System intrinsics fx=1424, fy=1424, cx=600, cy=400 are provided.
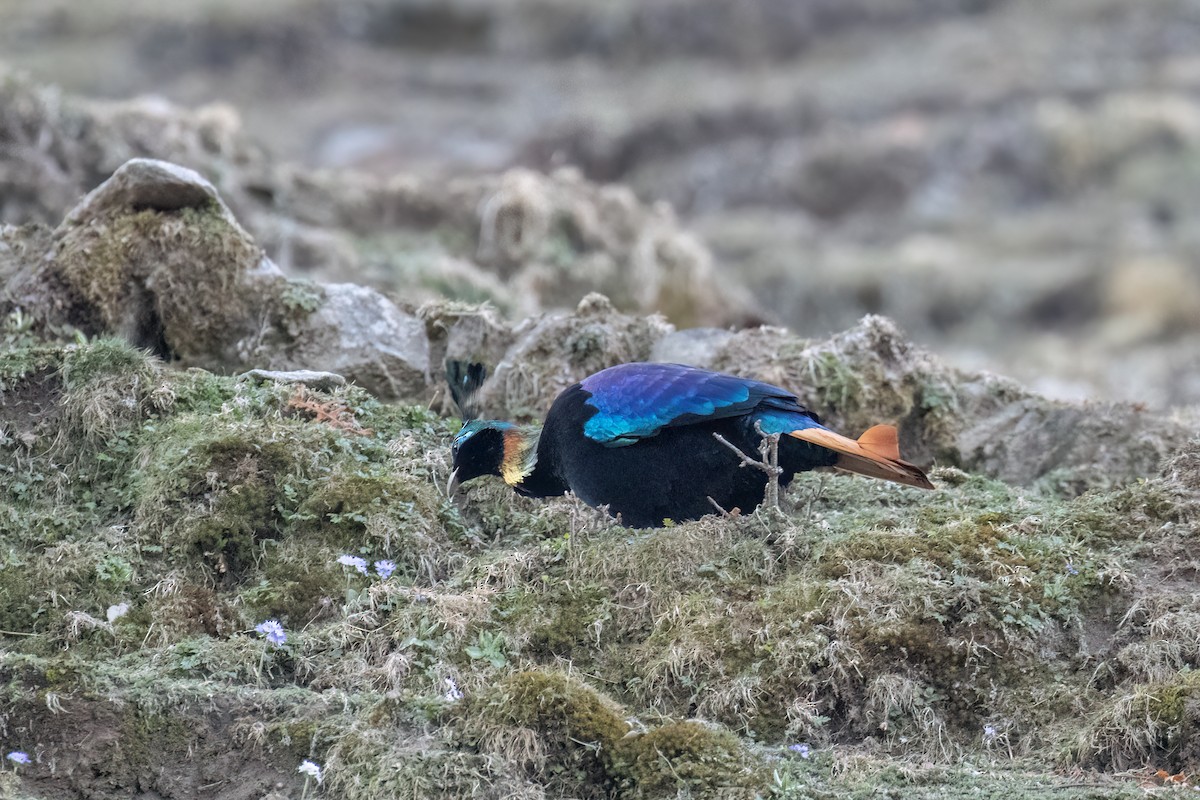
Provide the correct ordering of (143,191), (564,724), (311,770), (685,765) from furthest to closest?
(143,191) < (564,724) < (685,765) < (311,770)

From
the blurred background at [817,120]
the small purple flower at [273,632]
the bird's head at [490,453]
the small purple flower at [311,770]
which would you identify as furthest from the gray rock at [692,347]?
the blurred background at [817,120]

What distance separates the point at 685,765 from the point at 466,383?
2.99 m

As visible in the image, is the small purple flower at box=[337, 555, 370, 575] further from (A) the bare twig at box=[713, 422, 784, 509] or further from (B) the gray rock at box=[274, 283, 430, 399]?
(B) the gray rock at box=[274, 283, 430, 399]

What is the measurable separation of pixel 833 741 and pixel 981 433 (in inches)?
132

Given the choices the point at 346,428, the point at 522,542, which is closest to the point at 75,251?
the point at 346,428

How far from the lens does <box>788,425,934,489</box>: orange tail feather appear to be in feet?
20.4

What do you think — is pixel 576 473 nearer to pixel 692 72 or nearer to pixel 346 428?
pixel 346 428

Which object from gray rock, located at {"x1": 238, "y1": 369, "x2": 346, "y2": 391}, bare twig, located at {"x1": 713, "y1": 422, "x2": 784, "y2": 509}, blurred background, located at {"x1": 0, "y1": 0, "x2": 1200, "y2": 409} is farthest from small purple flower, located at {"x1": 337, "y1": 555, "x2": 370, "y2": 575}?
blurred background, located at {"x1": 0, "y1": 0, "x2": 1200, "y2": 409}

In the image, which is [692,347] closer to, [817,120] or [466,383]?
[466,383]

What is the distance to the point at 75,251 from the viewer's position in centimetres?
800

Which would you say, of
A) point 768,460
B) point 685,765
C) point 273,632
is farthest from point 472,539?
point 685,765

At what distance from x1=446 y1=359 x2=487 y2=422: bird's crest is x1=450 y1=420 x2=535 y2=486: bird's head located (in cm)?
55

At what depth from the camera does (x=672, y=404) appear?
6.59 m

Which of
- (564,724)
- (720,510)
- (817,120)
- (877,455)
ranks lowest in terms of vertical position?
(817,120)
